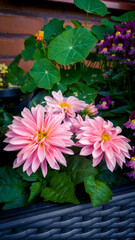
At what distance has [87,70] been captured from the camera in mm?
1104

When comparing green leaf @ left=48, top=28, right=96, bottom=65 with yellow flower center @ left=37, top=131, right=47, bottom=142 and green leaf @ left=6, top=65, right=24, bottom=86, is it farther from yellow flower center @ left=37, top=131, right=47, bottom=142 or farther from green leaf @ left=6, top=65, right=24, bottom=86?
yellow flower center @ left=37, top=131, right=47, bottom=142

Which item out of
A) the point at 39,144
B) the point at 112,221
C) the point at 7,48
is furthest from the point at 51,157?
the point at 7,48

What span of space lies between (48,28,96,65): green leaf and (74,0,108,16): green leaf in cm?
18

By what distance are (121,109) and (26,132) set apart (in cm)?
54

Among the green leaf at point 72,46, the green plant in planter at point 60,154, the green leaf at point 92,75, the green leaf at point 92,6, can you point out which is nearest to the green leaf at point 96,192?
the green plant in planter at point 60,154

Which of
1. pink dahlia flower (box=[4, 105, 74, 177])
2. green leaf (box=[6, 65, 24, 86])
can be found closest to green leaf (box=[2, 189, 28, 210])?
pink dahlia flower (box=[4, 105, 74, 177])

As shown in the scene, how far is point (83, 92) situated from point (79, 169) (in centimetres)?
56

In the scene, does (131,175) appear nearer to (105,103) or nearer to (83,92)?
(105,103)

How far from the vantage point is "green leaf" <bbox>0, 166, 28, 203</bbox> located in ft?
1.47

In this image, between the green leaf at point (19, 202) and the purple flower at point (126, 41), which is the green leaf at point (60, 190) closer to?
the green leaf at point (19, 202)

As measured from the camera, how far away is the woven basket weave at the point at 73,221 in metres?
0.42

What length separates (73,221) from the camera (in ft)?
1.52

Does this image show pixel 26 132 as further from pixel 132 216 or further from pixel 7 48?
pixel 7 48

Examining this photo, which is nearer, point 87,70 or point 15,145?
point 15,145
